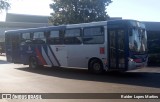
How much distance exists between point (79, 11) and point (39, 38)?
84.2ft

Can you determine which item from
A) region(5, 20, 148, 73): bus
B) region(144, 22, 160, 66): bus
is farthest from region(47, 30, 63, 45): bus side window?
region(144, 22, 160, 66): bus

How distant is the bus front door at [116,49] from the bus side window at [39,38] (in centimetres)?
618

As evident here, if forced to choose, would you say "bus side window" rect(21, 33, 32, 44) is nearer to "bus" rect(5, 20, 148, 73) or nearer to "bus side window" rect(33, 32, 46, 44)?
"bus" rect(5, 20, 148, 73)

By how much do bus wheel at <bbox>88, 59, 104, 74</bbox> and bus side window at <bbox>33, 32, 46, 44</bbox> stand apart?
486cm

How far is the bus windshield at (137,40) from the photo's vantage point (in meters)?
15.5

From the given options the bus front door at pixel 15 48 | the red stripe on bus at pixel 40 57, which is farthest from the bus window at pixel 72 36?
the bus front door at pixel 15 48

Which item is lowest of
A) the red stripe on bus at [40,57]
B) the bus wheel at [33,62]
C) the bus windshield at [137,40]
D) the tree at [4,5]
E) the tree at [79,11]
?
the bus wheel at [33,62]

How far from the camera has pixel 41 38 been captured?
20797 mm

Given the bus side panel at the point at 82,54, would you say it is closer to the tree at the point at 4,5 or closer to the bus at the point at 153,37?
the tree at the point at 4,5

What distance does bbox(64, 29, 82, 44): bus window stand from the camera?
58.7ft

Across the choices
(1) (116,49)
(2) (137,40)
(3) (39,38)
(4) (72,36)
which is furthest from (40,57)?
(2) (137,40)

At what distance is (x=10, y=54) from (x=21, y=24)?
4805cm

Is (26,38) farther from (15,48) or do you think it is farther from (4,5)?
(4,5)

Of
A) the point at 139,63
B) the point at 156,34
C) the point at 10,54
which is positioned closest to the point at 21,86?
the point at 139,63
